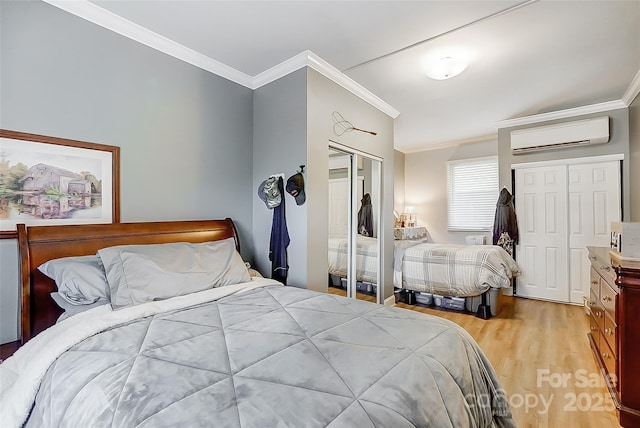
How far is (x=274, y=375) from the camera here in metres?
0.94

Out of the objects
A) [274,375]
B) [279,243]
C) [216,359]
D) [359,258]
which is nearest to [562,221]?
[359,258]

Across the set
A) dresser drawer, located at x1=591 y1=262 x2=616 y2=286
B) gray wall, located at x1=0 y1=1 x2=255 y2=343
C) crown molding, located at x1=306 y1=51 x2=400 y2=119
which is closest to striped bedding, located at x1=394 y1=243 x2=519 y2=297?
dresser drawer, located at x1=591 y1=262 x2=616 y2=286

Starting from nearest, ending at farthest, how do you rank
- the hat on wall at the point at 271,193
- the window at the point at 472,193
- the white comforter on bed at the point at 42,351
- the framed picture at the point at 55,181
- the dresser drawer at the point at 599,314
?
the white comforter on bed at the point at 42,351 → the framed picture at the point at 55,181 → the dresser drawer at the point at 599,314 → the hat on wall at the point at 271,193 → the window at the point at 472,193

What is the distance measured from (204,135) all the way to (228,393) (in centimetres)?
235

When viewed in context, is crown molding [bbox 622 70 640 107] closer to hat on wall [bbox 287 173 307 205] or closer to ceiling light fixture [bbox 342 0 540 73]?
ceiling light fixture [bbox 342 0 540 73]

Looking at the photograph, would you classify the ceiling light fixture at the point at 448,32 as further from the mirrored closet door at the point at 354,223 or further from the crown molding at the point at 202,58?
the mirrored closet door at the point at 354,223

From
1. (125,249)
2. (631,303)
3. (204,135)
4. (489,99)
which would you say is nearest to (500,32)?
(489,99)

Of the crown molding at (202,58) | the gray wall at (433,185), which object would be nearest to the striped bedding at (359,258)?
the crown molding at (202,58)

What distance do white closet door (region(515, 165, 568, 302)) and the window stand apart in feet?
2.53

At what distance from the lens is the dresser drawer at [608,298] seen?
1915mm

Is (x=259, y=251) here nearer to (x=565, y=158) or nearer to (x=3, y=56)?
(x=3, y=56)

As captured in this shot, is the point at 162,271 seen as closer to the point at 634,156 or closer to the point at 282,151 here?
the point at 282,151

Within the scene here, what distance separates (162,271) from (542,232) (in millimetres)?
4872

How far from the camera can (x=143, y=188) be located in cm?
227
